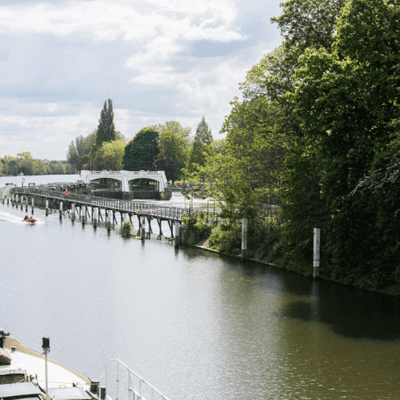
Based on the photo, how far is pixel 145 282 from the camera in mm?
44969

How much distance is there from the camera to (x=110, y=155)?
183 m

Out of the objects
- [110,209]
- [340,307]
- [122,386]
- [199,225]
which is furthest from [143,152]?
[122,386]

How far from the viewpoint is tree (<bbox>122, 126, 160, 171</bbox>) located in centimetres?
17575

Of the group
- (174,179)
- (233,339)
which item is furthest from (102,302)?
(174,179)

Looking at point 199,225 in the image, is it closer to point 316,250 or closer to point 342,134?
point 316,250

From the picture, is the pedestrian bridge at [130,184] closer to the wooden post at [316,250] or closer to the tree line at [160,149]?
the tree line at [160,149]

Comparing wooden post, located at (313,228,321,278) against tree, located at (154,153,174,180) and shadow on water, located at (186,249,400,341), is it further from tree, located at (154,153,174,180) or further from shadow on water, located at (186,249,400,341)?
tree, located at (154,153,174,180)

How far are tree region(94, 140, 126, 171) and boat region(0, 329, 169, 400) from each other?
6234 inches

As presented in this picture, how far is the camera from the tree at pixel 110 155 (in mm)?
183750

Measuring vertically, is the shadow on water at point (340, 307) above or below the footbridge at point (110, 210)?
below

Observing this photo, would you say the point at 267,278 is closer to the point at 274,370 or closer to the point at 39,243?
the point at 274,370

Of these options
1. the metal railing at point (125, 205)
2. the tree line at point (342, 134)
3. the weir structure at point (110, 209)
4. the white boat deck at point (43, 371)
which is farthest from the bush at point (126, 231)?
the white boat deck at point (43, 371)

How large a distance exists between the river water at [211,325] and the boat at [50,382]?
179 centimetres

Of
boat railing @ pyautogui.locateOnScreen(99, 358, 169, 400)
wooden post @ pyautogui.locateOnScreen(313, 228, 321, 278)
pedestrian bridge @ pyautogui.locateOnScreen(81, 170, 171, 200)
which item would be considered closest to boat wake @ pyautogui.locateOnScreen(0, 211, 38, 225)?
pedestrian bridge @ pyautogui.locateOnScreen(81, 170, 171, 200)
